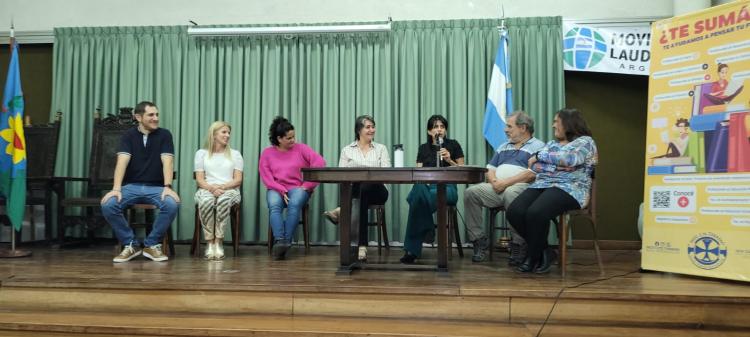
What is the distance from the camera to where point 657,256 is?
350 centimetres

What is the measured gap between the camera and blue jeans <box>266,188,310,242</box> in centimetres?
434

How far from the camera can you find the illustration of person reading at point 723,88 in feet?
10.5

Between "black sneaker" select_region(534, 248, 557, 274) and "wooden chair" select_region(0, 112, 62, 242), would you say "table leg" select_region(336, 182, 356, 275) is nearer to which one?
"black sneaker" select_region(534, 248, 557, 274)

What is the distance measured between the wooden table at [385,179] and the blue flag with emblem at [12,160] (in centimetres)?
250

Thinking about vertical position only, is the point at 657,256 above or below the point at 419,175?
below

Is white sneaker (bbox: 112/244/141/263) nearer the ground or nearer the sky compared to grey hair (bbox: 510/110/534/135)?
nearer the ground

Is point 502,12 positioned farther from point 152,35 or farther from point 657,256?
point 152,35

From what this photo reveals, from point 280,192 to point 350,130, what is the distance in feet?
3.58

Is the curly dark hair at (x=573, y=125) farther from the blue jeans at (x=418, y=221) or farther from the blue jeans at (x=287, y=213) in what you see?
the blue jeans at (x=287, y=213)

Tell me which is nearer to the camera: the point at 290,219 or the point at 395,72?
the point at 290,219

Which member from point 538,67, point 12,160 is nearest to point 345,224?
point 538,67

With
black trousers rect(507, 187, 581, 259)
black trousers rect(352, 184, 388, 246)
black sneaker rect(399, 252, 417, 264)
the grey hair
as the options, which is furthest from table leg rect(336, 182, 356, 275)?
the grey hair

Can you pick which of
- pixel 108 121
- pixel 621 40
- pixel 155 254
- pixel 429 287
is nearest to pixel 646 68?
pixel 621 40

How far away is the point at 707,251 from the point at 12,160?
489 centimetres
